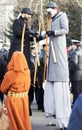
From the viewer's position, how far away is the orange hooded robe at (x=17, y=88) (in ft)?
30.7

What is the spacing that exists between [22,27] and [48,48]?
767 mm

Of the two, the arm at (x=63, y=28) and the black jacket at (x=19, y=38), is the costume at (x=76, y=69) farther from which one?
the arm at (x=63, y=28)

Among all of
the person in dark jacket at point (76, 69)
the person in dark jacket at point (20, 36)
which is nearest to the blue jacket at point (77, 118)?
the person in dark jacket at point (20, 36)

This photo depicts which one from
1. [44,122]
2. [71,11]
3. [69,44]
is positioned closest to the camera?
[44,122]

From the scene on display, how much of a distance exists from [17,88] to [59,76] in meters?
0.99

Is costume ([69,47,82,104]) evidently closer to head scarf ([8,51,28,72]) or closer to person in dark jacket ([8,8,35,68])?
person in dark jacket ([8,8,35,68])

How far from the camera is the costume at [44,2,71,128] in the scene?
995cm

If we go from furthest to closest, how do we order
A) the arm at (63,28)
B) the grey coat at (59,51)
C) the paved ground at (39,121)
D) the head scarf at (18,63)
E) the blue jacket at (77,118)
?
the paved ground at (39,121), the grey coat at (59,51), the arm at (63,28), the head scarf at (18,63), the blue jacket at (77,118)

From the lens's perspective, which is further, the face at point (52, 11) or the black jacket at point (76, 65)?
the black jacket at point (76, 65)

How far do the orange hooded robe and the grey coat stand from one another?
686mm

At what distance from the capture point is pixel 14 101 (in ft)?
31.1

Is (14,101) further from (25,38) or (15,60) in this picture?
(25,38)

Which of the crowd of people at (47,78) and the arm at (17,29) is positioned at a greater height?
the arm at (17,29)

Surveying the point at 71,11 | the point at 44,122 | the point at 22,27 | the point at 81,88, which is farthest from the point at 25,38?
the point at 71,11
